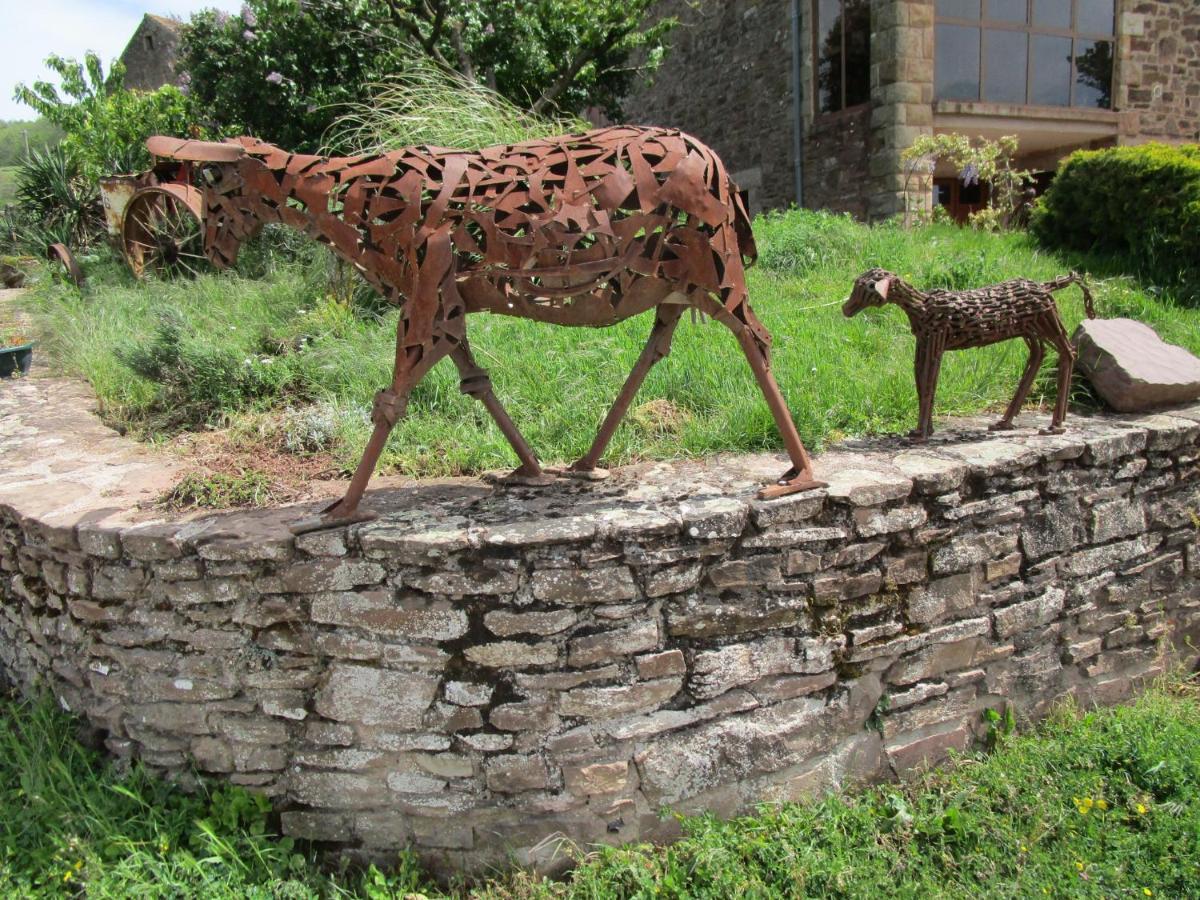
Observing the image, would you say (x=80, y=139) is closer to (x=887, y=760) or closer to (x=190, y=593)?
(x=190, y=593)

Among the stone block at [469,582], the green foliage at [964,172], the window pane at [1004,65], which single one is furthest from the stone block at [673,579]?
the window pane at [1004,65]

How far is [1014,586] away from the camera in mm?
3377

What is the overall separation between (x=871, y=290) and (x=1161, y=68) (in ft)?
36.8

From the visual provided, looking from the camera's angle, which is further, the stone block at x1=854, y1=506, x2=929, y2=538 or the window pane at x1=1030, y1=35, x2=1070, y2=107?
the window pane at x1=1030, y1=35, x2=1070, y2=107

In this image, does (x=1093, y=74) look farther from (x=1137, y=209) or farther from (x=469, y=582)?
(x=469, y=582)

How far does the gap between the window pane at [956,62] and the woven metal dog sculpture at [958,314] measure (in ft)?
25.4

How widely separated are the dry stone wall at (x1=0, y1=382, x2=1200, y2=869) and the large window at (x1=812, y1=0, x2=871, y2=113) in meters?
8.55

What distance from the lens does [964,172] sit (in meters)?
8.69

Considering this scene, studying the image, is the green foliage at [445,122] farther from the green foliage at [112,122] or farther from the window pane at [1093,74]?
the window pane at [1093,74]

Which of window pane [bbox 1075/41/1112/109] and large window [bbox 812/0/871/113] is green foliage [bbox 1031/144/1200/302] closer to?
large window [bbox 812/0/871/113]

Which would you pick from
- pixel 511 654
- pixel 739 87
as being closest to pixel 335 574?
pixel 511 654

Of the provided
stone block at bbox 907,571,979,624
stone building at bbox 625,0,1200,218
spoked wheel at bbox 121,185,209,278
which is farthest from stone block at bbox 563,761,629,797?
stone building at bbox 625,0,1200,218

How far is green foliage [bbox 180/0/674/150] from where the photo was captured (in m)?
8.09

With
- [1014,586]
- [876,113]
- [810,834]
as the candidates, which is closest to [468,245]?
[810,834]
